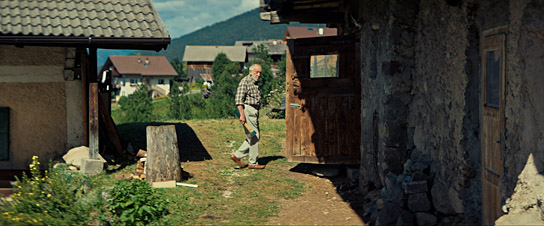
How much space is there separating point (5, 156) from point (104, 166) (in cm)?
182

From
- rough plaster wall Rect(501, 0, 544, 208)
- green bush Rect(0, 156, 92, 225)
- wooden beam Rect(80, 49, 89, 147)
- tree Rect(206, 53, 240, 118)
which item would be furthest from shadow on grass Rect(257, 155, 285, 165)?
tree Rect(206, 53, 240, 118)

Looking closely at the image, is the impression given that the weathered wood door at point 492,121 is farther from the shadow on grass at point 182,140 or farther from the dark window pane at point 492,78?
the shadow on grass at point 182,140

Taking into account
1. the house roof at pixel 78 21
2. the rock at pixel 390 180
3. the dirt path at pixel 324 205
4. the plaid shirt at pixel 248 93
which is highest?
the house roof at pixel 78 21

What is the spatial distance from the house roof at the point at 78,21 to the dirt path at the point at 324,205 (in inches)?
134

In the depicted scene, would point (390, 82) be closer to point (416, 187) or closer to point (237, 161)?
point (416, 187)

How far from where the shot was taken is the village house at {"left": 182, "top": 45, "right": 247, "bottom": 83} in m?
84.0

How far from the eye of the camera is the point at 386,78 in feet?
25.0

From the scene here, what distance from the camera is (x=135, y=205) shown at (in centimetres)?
720

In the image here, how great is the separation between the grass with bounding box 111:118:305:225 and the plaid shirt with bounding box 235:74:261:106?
115cm

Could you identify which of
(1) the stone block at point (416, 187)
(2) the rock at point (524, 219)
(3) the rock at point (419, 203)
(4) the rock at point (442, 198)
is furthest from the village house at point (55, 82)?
(2) the rock at point (524, 219)

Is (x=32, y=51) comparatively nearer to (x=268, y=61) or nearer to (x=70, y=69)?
(x=70, y=69)

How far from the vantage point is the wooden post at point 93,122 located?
987 centimetres

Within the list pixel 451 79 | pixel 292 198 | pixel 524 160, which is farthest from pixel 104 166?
pixel 524 160

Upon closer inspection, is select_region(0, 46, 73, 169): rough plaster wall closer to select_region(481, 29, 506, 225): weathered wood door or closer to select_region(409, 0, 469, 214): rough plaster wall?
select_region(409, 0, 469, 214): rough plaster wall
